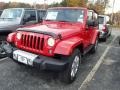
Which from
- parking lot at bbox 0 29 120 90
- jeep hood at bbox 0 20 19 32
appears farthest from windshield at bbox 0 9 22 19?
parking lot at bbox 0 29 120 90

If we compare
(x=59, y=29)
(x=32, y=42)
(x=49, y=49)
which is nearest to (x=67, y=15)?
(x=59, y=29)

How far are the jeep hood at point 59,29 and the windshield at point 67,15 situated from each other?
239 millimetres

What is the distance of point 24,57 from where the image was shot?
486 cm

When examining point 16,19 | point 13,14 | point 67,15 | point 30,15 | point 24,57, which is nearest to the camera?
point 24,57

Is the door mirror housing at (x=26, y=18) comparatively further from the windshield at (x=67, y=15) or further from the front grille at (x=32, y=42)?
the front grille at (x=32, y=42)

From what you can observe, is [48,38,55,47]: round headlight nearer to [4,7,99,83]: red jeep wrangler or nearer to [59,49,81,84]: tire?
[4,7,99,83]: red jeep wrangler

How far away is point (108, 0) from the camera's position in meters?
41.2

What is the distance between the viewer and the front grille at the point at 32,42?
4.86 meters

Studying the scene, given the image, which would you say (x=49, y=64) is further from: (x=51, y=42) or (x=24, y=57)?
(x=24, y=57)

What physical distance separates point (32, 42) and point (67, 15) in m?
1.89

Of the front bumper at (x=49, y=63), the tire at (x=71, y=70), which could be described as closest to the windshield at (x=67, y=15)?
the tire at (x=71, y=70)

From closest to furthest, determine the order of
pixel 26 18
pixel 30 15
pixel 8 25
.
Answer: pixel 8 25 → pixel 26 18 → pixel 30 15

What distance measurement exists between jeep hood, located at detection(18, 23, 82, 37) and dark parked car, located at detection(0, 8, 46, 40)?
2.23 m

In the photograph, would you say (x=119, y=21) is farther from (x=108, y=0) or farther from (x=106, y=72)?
(x=106, y=72)
